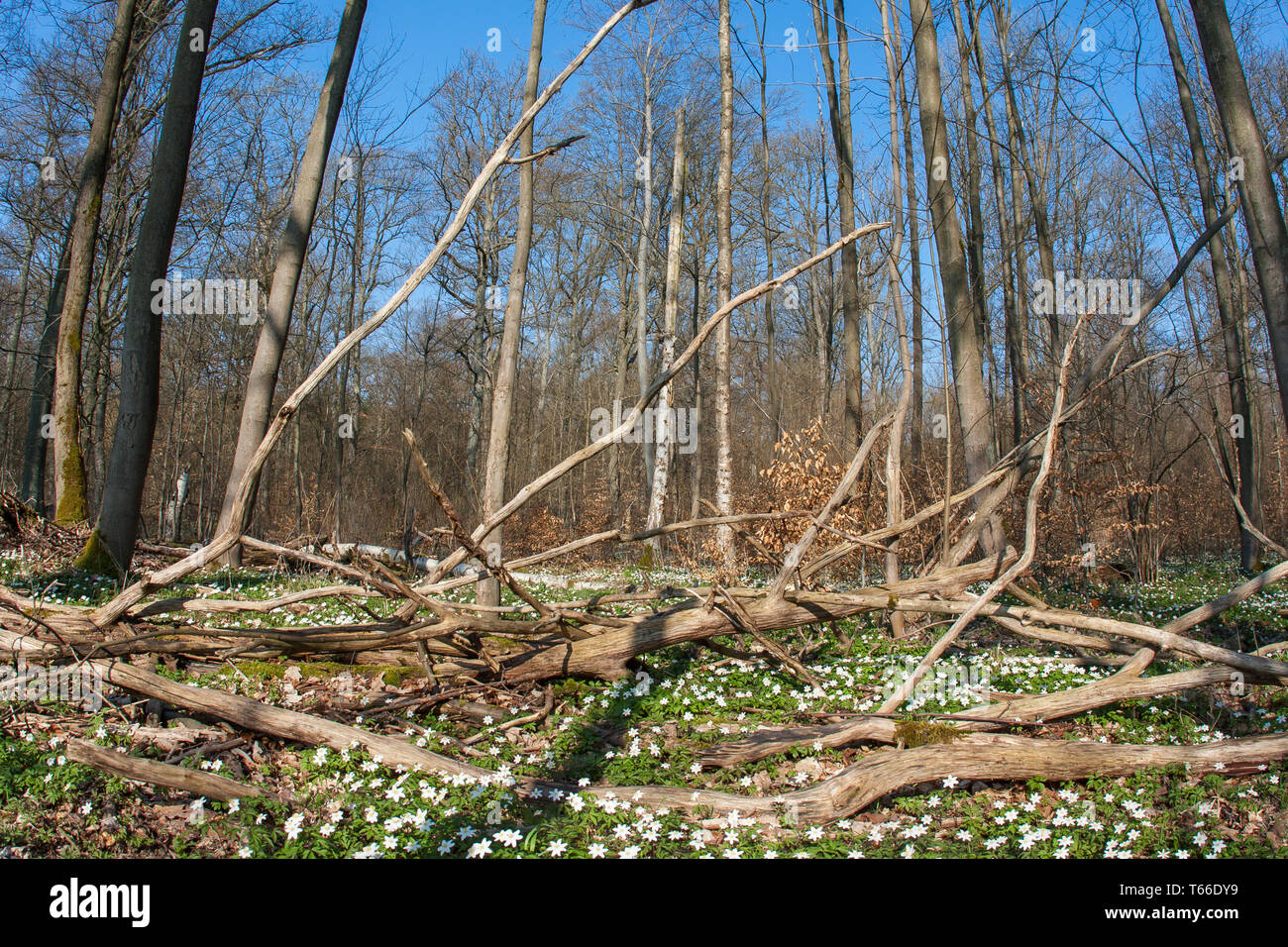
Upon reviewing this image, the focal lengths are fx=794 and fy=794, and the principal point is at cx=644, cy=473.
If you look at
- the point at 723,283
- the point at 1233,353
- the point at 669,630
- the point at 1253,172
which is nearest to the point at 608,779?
the point at 669,630

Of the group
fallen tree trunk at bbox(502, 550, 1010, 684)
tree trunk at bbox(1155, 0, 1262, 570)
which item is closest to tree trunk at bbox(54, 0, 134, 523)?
fallen tree trunk at bbox(502, 550, 1010, 684)

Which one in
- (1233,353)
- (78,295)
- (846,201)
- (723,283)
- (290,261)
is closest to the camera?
(78,295)

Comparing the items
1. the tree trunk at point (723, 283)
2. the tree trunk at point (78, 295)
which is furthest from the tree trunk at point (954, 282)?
the tree trunk at point (78, 295)

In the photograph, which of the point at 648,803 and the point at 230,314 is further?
the point at 230,314

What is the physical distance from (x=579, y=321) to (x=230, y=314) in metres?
12.7

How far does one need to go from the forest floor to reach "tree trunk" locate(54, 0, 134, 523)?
6.13 meters

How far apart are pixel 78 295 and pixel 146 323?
1.82 metres

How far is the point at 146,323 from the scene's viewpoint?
8953mm

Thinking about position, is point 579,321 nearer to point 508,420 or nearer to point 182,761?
point 508,420

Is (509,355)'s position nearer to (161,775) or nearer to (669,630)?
(669,630)

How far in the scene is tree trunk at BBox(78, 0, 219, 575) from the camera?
870cm

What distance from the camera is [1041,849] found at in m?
3.10

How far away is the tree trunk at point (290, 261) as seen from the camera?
33.6ft

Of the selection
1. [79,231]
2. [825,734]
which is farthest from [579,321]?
[825,734]
